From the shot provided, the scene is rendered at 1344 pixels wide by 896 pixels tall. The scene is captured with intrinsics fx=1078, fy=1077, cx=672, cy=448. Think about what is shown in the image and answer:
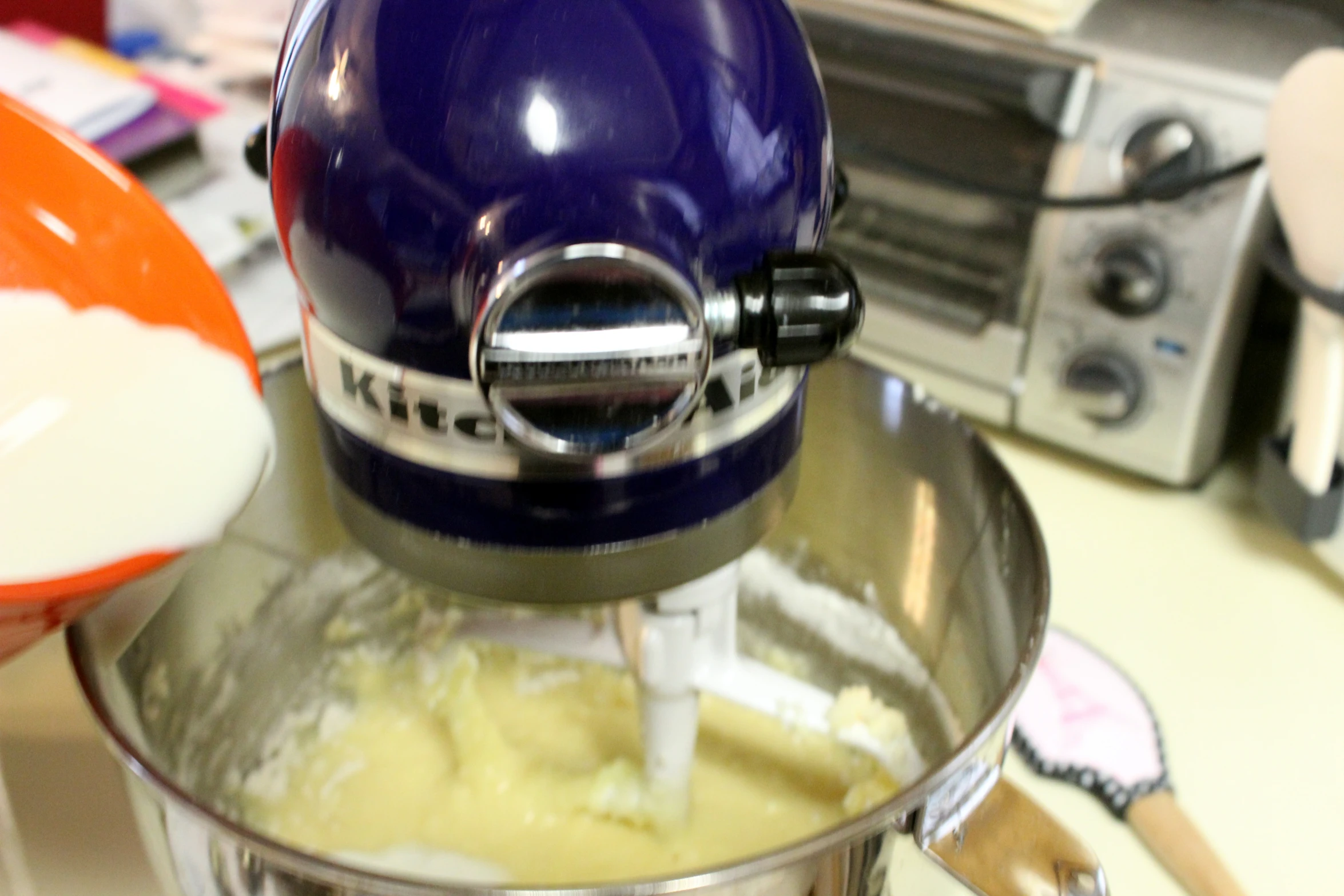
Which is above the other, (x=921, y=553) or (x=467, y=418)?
(x=467, y=418)

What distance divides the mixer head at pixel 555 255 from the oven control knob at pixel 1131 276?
32cm

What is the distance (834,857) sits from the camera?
0.98 feet

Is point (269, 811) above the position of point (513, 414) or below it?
below

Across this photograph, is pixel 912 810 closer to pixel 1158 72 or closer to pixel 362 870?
pixel 362 870

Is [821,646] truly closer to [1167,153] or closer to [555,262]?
[1167,153]

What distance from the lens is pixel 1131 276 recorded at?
0.58 m

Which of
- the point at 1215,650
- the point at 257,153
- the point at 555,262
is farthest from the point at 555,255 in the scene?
the point at 1215,650

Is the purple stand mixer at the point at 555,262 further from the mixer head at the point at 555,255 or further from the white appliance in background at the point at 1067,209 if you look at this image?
the white appliance in background at the point at 1067,209

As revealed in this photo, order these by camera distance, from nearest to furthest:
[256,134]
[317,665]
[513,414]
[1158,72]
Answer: [513,414], [256,134], [1158,72], [317,665]

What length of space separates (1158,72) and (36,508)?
1.76ft

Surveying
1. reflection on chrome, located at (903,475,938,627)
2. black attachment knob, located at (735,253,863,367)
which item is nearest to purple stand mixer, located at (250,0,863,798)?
black attachment knob, located at (735,253,863,367)

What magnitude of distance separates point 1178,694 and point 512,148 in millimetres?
427

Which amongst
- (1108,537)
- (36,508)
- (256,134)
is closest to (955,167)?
(1108,537)

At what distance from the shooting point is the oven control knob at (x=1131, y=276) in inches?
22.7
